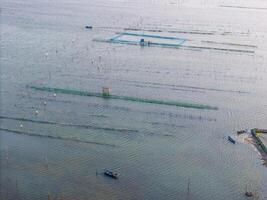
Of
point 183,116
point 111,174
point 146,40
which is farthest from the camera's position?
point 146,40

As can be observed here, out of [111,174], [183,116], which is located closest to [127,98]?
[183,116]

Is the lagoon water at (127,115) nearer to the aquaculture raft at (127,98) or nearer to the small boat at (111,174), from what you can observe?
the small boat at (111,174)

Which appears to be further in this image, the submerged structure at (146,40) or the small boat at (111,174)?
the submerged structure at (146,40)

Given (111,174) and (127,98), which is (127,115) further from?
(111,174)

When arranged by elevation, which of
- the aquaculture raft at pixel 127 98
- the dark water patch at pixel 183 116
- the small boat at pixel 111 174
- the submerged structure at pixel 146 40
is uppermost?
the submerged structure at pixel 146 40

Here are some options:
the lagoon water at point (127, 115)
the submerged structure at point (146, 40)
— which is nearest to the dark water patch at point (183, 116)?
the lagoon water at point (127, 115)

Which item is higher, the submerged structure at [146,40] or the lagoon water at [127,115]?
the submerged structure at [146,40]

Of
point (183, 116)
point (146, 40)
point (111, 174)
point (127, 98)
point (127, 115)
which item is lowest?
point (111, 174)

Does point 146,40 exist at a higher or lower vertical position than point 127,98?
higher

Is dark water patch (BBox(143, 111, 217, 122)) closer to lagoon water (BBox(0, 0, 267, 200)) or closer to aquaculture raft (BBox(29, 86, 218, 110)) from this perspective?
lagoon water (BBox(0, 0, 267, 200))
